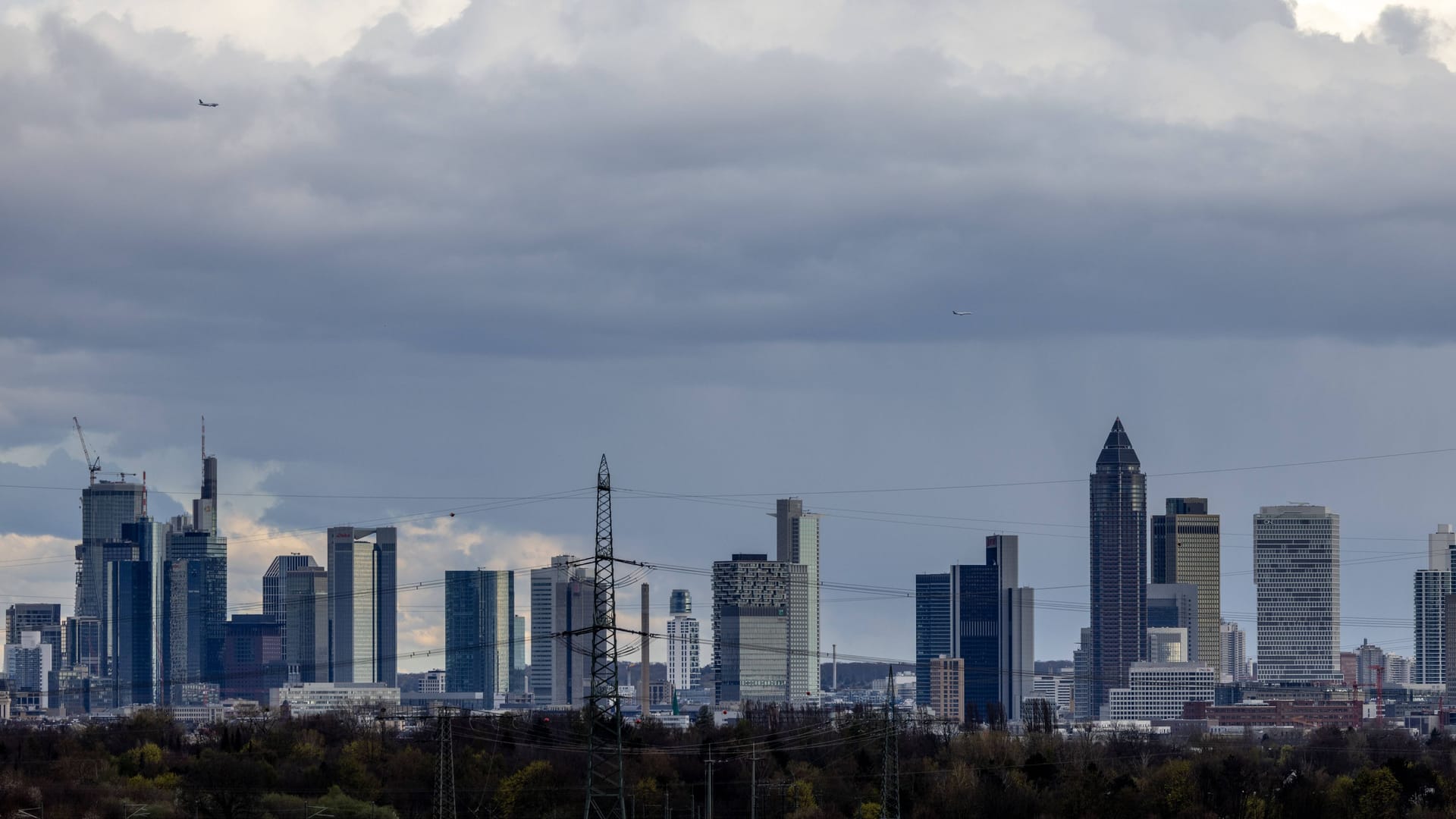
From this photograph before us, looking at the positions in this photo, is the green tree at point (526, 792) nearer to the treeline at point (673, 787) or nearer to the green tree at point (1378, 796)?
the treeline at point (673, 787)

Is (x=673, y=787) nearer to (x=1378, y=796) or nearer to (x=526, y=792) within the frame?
(x=526, y=792)

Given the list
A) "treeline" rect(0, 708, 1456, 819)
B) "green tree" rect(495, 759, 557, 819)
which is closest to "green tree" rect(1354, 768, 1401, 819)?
"treeline" rect(0, 708, 1456, 819)

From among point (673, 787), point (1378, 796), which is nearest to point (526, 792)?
point (673, 787)

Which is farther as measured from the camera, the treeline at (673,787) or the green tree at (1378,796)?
the green tree at (1378,796)

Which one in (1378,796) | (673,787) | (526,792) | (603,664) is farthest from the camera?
(673,787)

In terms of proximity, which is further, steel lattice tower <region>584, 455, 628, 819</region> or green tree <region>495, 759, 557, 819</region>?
green tree <region>495, 759, 557, 819</region>

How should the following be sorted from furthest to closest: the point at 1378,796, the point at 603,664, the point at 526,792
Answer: the point at 526,792, the point at 1378,796, the point at 603,664

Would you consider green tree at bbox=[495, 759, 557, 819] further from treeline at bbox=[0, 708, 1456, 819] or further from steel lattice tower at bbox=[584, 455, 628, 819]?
steel lattice tower at bbox=[584, 455, 628, 819]

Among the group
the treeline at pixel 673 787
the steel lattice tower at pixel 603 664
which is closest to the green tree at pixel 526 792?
the treeline at pixel 673 787

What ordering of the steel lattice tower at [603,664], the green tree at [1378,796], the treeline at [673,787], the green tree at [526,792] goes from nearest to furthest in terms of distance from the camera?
1. the steel lattice tower at [603,664]
2. the treeline at [673,787]
3. the green tree at [1378,796]
4. the green tree at [526,792]

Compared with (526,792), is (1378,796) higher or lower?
higher

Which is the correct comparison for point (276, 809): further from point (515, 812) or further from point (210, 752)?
point (210, 752)

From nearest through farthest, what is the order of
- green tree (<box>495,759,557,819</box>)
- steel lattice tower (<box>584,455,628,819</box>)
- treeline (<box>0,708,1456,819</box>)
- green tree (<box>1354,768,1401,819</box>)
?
steel lattice tower (<box>584,455,628,819</box>) < treeline (<box>0,708,1456,819</box>) < green tree (<box>1354,768,1401,819</box>) < green tree (<box>495,759,557,819</box>)

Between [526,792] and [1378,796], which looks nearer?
[1378,796]
